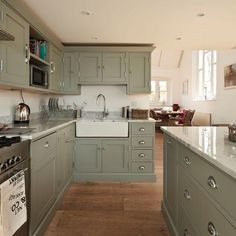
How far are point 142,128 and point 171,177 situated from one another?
4.93 ft

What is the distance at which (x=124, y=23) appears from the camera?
9.90 feet

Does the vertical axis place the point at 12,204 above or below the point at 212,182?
below

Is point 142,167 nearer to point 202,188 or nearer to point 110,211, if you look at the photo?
point 110,211

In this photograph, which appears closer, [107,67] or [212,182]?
[212,182]

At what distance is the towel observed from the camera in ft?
4.46

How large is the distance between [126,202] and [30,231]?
130cm

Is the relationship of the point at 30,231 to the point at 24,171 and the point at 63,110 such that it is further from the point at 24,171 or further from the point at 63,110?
the point at 63,110

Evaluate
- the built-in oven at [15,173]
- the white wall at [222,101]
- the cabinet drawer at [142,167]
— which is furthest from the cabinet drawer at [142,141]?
the white wall at [222,101]

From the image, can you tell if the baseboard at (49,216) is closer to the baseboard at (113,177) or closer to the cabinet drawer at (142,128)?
the baseboard at (113,177)

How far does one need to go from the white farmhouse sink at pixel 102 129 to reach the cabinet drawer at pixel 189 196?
1.82 metres

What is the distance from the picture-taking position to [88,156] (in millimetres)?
3684

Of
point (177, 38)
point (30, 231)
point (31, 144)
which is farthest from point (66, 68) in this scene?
point (30, 231)

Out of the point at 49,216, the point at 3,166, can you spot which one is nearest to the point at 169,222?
the point at 49,216

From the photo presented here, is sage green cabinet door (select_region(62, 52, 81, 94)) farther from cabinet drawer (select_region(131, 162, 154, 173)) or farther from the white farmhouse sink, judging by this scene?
cabinet drawer (select_region(131, 162, 154, 173))
